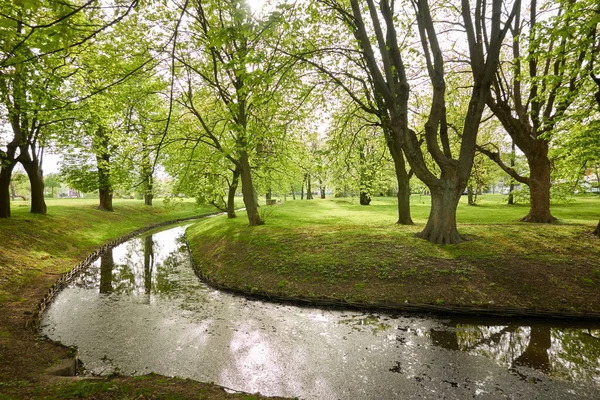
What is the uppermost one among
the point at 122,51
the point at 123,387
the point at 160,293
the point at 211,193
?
the point at 122,51

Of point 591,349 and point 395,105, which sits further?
point 395,105

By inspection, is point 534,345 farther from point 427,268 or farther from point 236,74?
point 236,74

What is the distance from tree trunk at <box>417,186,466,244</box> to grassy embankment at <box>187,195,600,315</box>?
0.53 meters

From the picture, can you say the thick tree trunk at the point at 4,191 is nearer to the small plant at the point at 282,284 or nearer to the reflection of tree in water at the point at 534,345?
the small plant at the point at 282,284

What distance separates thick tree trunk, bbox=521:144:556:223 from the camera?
16.3 meters

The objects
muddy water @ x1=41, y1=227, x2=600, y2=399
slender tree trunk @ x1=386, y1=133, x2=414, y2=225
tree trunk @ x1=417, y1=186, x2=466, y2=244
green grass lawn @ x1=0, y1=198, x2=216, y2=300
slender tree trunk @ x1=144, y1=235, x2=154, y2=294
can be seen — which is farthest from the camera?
slender tree trunk @ x1=386, y1=133, x2=414, y2=225

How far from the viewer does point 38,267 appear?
42.7 ft

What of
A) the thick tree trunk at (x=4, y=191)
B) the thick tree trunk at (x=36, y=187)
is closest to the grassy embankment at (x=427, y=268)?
the thick tree trunk at (x=4, y=191)

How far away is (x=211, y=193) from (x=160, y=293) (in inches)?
609

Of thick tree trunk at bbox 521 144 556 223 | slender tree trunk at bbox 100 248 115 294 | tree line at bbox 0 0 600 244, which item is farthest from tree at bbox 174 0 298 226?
thick tree trunk at bbox 521 144 556 223

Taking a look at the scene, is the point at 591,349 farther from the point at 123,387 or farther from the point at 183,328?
the point at 183,328

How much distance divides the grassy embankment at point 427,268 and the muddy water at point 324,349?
2.96ft

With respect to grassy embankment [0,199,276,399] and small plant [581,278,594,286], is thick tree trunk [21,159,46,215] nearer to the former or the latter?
grassy embankment [0,199,276,399]


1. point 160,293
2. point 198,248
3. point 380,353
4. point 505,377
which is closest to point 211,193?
point 198,248
